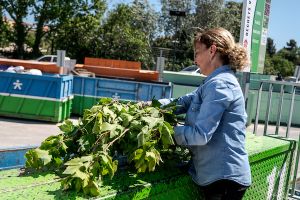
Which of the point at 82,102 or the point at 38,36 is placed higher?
the point at 38,36

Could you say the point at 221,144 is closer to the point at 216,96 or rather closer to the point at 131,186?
the point at 216,96

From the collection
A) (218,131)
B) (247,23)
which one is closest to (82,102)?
(247,23)

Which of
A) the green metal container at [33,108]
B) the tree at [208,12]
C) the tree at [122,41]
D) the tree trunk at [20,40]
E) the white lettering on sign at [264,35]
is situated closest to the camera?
the white lettering on sign at [264,35]

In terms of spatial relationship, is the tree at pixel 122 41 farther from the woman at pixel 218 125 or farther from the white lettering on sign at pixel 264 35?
the woman at pixel 218 125

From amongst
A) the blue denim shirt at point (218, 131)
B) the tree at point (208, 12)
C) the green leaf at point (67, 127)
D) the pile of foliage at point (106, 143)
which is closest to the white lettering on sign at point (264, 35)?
the blue denim shirt at point (218, 131)

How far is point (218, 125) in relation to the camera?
8.53ft

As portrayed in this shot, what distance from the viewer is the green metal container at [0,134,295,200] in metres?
2.10

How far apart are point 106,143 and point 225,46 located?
0.94 meters

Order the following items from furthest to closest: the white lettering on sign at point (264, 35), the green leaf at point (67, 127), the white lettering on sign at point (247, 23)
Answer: the white lettering on sign at point (264, 35) < the white lettering on sign at point (247, 23) < the green leaf at point (67, 127)

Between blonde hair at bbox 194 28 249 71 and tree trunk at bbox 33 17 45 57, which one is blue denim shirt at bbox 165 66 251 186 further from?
tree trunk at bbox 33 17 45 57

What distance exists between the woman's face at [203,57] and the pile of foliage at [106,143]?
1.41 ft

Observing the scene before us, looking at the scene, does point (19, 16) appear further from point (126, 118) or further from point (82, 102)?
point (126, 118)

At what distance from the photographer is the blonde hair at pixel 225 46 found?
2.69 meters

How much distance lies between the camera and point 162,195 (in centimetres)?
259
